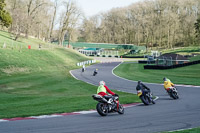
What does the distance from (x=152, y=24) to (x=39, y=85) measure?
102 meters

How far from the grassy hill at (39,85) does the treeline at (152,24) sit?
218 ft

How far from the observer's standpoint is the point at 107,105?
15.2m

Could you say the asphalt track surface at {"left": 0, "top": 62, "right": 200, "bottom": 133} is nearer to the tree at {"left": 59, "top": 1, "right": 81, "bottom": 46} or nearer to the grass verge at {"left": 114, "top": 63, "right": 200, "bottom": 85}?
the grass verge at {"left": 114, "top": 63, "right": 200, "bottom": 85}

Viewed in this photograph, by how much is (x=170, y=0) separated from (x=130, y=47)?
2794cm

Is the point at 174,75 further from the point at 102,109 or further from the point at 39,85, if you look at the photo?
the point at 102,109

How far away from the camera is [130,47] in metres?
130

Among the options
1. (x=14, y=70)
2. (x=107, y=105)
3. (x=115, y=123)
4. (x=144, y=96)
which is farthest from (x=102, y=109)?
(x=14, y=70)

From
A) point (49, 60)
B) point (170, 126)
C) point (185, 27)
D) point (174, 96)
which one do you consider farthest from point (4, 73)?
point (185, 27)

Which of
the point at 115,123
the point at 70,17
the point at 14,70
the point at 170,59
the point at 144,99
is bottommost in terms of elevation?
the point at 115,123

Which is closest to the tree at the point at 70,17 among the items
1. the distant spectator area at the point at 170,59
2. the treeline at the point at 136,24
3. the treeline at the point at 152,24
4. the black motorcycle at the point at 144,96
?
the treeline at the point at 136,24

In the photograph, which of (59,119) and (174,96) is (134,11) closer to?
(174,96)

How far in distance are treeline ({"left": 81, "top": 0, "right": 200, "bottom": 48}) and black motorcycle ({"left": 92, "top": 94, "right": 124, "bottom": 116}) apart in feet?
346

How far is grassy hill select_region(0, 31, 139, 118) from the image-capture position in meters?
19.6

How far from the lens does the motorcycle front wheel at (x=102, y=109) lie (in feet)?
48.3
